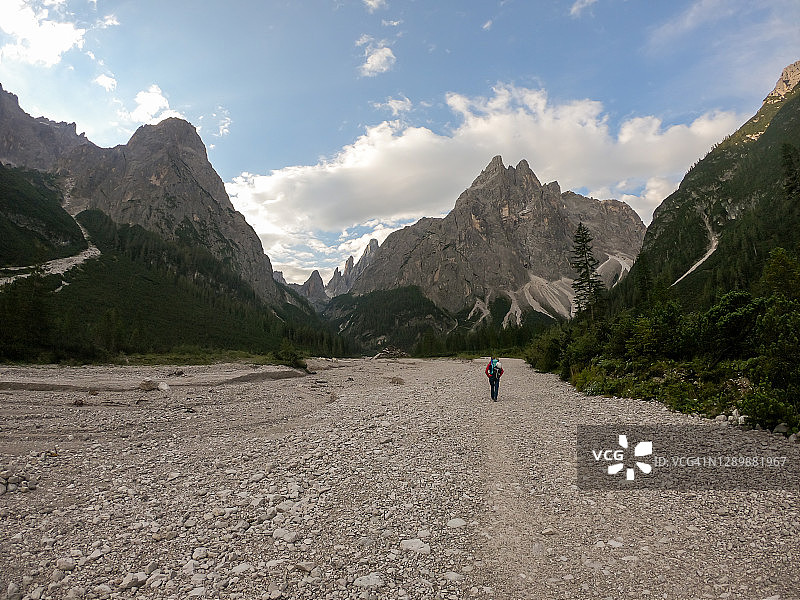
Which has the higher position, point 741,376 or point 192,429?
point 741,376

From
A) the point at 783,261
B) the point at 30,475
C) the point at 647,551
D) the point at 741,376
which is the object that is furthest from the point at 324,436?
the point at 783,261

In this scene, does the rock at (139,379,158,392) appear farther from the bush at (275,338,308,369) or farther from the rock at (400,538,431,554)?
the bush at (275,338,308,369)

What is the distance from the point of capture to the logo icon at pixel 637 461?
31.1 feet

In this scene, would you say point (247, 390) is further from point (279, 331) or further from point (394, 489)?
point (279, 331)

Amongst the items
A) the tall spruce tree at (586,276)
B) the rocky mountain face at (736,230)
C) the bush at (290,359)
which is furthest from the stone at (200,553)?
the rocky mountain face at (736,230)

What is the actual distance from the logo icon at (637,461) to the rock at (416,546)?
214 inches

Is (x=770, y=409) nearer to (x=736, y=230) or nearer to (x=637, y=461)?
(x=637, y=461)

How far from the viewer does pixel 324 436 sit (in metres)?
15.2

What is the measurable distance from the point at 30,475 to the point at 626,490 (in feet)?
51.2

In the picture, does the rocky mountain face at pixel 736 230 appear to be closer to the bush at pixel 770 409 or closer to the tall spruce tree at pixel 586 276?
the tall spruce tree at pixel 586 276

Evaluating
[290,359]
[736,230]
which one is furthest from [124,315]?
[736,230]

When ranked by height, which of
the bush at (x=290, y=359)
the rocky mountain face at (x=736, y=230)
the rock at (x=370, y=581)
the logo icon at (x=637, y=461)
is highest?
the rocky mountain face at (x=736, y=230)

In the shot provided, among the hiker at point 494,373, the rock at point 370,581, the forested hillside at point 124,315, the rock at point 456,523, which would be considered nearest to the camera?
the rock at point 370,581

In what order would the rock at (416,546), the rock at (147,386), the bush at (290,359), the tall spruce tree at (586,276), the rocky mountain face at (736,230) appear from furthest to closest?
the rocky mountain face at (736,230) < the bush at (290,359) < the tall spruce tree at (586,276) < the rock at (147,386) < the rock at (416,546)
